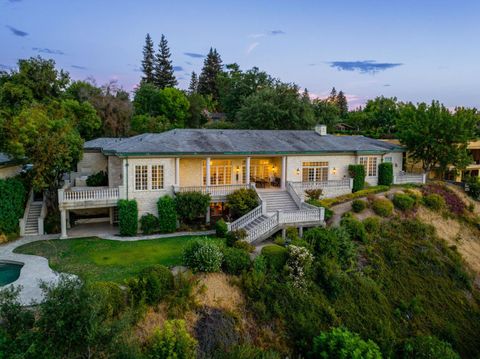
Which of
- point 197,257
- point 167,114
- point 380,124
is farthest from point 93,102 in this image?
point 380,124

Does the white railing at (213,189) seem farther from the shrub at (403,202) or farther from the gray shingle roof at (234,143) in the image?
the shrub at (403,202)

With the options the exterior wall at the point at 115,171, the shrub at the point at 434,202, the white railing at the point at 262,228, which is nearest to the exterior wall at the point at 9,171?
the exterior wall at the point at 115,171

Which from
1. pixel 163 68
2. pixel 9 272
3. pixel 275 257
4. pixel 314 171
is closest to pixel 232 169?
pixel 314 171

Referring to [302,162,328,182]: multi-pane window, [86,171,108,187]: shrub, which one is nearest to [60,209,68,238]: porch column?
[86,171,108,187]: shrub

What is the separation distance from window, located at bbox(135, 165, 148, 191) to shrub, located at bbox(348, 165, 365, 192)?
17089mm

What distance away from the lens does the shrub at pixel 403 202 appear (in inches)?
1042

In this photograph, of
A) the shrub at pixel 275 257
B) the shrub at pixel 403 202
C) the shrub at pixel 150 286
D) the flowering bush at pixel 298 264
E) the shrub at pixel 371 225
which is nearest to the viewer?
the shrub at pixel 150 286

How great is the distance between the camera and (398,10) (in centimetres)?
2741

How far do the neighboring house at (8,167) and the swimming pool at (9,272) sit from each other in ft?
24.4

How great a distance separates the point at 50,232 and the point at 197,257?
12917mm

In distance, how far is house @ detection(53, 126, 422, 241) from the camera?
2231cm

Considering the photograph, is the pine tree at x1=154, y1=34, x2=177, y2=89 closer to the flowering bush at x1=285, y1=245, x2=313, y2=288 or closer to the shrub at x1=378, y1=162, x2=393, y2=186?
the shrub at x1=378, y1=162, x2=393, y2=186

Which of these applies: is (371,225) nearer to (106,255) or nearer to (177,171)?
(177,171)

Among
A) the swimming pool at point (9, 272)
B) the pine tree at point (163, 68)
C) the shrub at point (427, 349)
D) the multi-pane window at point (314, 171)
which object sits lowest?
the shrub at point (427, 349)
